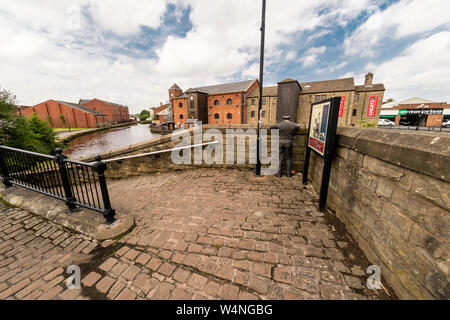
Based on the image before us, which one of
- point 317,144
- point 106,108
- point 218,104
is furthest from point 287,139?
point 106,108

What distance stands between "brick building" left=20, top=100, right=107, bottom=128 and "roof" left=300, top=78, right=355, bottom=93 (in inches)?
2181

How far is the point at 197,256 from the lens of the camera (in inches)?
90.6

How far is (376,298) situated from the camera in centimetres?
172

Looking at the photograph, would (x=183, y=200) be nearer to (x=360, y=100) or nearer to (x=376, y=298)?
(x=376, y=298)

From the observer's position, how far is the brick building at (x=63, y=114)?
4688 centimetres

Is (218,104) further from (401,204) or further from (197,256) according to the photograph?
(401,204)

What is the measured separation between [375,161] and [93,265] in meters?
3.79

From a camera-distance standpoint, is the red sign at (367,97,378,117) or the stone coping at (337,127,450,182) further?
the red sign at (367,97,378,117)

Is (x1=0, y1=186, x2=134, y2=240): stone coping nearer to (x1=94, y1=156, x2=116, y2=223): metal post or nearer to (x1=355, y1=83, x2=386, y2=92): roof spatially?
(x1=94, y1=156, x2=116, y2=223): metal post

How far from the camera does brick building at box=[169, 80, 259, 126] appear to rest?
37.8m

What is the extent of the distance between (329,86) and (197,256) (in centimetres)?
3935

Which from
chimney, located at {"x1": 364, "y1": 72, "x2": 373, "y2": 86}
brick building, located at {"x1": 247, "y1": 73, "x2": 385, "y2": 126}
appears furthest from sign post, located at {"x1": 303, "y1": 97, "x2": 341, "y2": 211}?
chimney, located at {"x1": 364, "y1": 72, "x2": 373, "y2": 86}

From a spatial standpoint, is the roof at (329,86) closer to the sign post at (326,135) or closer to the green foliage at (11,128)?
the sign post at (326,135)
